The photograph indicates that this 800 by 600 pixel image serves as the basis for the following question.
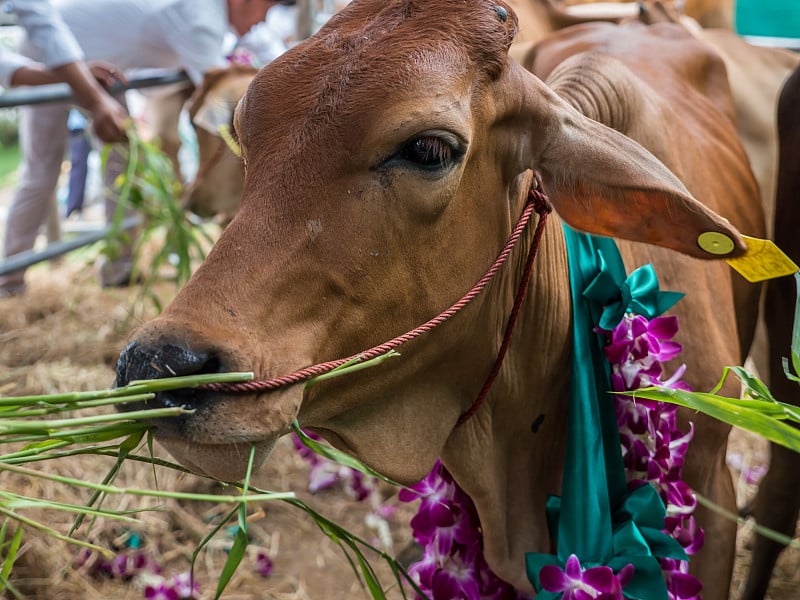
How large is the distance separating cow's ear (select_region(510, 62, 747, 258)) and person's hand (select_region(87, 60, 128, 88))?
3.13 metres

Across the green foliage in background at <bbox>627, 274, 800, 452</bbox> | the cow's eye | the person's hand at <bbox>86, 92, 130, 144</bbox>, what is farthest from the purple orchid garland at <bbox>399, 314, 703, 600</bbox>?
the person's hand at <bbox>86, 92, 130, 144</bbox>

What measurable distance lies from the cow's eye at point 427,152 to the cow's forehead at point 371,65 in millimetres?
63

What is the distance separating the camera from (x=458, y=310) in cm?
168

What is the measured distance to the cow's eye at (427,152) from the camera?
1541 millimetres

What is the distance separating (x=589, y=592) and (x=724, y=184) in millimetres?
1306

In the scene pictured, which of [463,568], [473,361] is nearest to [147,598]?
[463,568]

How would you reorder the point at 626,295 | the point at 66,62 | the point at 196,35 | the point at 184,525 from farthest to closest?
the point at 196,35
the point at 66,62
the point at 184,525
the point at 626,295

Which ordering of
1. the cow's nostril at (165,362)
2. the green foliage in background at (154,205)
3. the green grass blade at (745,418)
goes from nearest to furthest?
the green grass blade at (745,418), the cow's nostril at (165,362), the green foliage in background at (154,205)

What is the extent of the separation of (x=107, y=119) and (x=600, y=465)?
2.98m

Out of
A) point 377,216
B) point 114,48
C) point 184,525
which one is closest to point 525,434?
point 377,216

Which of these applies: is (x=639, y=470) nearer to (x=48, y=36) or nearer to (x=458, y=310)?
(x=458, y=310)

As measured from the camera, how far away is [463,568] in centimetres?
214

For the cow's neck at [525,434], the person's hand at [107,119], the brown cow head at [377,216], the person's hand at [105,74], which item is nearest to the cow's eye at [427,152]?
the brown cow head at [377,216]

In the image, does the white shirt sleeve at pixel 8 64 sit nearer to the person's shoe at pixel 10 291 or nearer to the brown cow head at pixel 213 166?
the brown cow head at pixel 213 166
